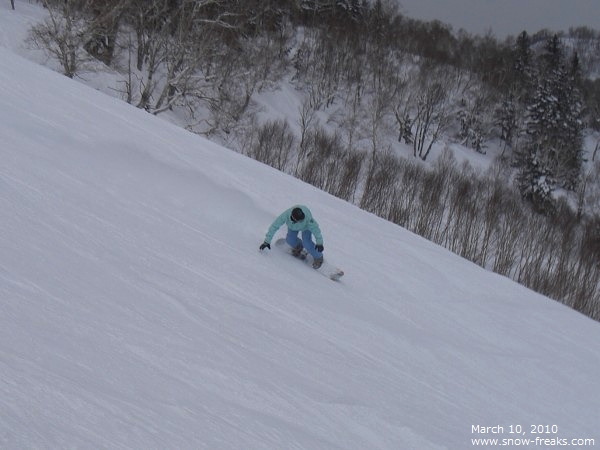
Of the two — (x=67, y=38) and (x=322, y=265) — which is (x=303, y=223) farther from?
(x=67, y=38)

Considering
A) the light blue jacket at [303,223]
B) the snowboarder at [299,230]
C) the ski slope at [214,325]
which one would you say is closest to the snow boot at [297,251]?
the snowboarder at [299,230]

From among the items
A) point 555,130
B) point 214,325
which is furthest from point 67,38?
point 555,130

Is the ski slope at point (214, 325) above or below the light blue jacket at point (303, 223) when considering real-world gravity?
below

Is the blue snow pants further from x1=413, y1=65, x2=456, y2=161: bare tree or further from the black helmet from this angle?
x1=413, y1=65, x2=456, y2=161: bare tree

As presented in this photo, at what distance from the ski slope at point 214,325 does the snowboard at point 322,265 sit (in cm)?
24

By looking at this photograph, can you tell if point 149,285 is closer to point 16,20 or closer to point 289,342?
point 289,342

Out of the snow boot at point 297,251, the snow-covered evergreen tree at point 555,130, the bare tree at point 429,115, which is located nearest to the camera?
the snow boot at point 297,251

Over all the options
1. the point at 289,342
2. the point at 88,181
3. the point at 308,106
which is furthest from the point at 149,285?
the point at 308,106

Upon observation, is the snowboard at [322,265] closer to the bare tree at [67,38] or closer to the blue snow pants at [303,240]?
the blue snow pants at [303,240]

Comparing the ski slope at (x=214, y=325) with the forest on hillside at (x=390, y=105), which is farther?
the forest on hillside at (x=390, y=105)

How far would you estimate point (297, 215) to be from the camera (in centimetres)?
742

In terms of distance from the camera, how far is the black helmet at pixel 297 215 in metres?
7.39

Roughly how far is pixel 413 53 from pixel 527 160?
887 inches

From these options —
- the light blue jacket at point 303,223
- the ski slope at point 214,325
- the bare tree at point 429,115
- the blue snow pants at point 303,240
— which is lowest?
the ski slope at point 214,325
